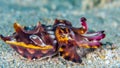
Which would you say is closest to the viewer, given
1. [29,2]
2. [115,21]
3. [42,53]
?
[42,53]

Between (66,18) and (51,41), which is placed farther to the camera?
(66,18)

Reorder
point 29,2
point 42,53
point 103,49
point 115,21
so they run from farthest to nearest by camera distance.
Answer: point 29,2
point 115,21
point 103,49
point 42,53

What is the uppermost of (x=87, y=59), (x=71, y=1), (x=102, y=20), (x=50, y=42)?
(x=50, y=42)

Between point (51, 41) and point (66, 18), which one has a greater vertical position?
point (51, 41)

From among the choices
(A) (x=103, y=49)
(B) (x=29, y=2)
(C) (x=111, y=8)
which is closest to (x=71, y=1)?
(B) (x=29, y=2)

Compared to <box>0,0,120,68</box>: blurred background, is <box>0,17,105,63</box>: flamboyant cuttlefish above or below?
above

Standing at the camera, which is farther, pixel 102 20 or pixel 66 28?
pixel 102 20

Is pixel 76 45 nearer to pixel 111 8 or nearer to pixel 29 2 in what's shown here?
pixel 111 8

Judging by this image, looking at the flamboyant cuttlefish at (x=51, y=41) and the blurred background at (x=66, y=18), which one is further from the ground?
the flamboyant cuttlefish at (x=51, y=41)
